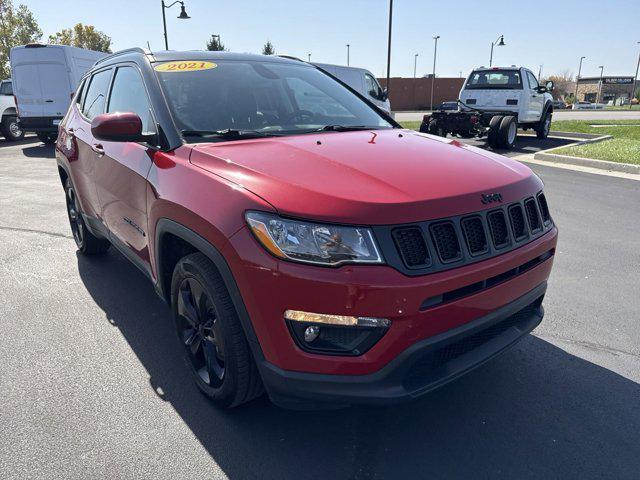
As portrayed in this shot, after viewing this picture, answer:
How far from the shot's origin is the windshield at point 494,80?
13.3m

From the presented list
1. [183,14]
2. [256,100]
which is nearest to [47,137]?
[183,14]

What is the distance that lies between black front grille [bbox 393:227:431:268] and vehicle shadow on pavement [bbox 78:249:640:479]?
93 centimetres

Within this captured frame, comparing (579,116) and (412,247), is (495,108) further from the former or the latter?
(579,116)

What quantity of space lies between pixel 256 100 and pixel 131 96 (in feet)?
2.71

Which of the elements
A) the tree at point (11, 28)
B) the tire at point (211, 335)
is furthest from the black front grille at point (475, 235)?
the tree at point (11, 28)

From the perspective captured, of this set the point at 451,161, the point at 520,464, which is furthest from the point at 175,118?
the point at 520,464

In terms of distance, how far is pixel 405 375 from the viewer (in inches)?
73.9

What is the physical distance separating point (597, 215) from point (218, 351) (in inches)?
217

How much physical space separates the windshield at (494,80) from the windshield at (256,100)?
11.2 meters

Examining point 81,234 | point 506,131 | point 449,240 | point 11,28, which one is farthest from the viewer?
point 11,28

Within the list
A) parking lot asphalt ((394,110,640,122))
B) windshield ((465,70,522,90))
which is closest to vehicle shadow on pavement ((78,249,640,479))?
windshield ((465,70,522,90))

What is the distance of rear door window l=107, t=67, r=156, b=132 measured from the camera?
2.86 meters

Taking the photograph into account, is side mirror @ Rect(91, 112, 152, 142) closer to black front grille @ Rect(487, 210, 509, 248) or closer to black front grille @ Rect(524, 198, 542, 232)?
black front grille @ Rect(487, 210, 509, 248)

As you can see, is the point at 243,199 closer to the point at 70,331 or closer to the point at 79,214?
the point at 70,331
